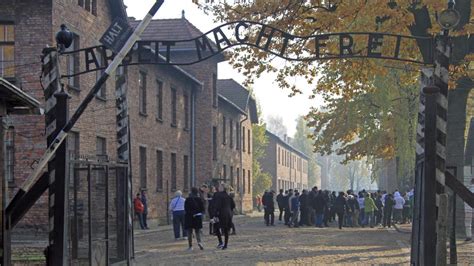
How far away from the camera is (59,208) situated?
12047 millimetres

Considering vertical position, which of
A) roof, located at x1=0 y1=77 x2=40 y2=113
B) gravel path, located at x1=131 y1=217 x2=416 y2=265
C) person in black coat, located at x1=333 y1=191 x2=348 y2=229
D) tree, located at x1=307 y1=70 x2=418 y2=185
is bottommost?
gravel path, located at x1=131 y1=217 x2=416 y2=265

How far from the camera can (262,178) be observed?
239 ft

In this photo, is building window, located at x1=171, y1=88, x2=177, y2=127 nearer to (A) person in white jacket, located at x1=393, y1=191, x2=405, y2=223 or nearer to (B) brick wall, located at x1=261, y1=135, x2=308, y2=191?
(A) person in white jacket, located at x1=393, y1=191, x2=405, y2=223

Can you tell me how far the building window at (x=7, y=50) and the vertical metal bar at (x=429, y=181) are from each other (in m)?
16.7

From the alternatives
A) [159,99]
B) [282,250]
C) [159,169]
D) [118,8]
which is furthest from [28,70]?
Result: [159,169]

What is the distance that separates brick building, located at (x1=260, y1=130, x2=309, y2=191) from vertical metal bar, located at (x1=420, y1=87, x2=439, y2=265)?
7095 centimetres

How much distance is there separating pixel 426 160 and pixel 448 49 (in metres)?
1.83

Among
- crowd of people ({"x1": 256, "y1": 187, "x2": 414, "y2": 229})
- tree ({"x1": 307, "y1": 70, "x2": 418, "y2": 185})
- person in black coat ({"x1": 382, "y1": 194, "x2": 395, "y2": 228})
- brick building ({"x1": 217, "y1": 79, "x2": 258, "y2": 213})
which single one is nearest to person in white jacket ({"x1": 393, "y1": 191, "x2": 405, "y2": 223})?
crowd of people ({"x1": 256, "y1": 187, "x2": 414, "y2": 229})

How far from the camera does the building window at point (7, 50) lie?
83.0 feet

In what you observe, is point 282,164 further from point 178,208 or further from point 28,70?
point 28,70

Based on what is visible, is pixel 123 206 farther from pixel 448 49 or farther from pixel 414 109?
pixel 414 109

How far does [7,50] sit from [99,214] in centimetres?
1368

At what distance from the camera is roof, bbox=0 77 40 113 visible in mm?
10562

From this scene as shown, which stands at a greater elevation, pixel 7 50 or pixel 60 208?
pixel 7 50
